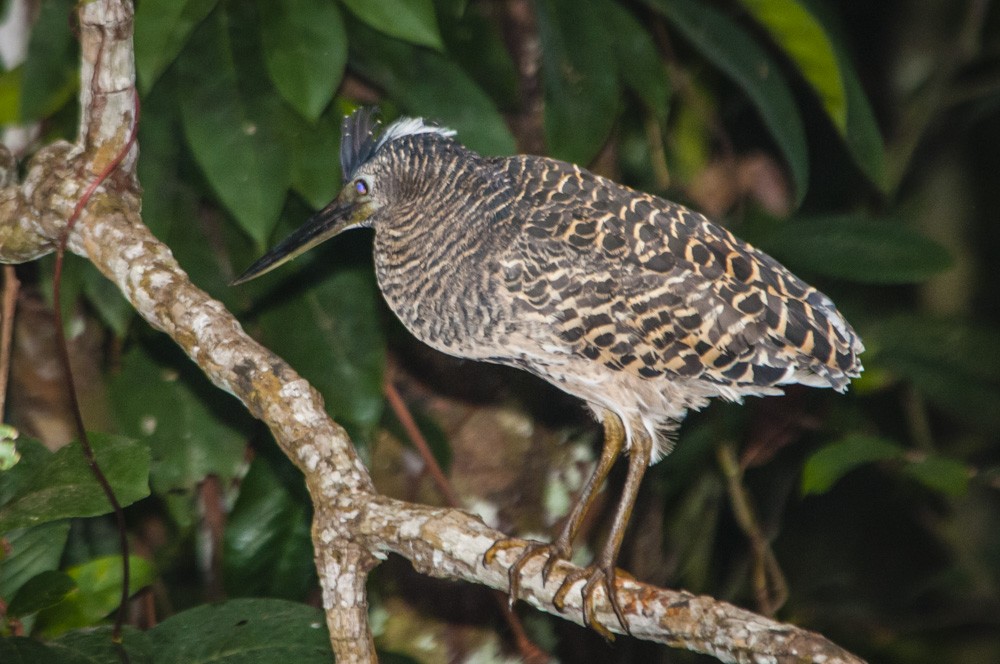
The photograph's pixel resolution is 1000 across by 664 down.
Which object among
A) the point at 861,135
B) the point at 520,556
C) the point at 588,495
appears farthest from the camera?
the point at 861,135

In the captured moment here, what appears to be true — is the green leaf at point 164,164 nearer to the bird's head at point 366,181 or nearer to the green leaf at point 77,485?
the bird's head at point 366,181

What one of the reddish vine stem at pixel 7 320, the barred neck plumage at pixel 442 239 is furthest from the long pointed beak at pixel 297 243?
the reddish vine stem at pixel 7 320

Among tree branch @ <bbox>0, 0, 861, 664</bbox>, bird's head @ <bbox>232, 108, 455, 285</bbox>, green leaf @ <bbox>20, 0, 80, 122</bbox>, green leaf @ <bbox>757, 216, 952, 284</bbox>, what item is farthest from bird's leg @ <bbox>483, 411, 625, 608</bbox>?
green leaf @ <bbox>20, 0, 80, 122</bbox>

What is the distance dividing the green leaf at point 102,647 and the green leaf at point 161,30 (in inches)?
39.7

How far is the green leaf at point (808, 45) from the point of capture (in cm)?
257

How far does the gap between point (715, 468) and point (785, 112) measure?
112 cm

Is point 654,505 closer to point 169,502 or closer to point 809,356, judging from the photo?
point 809,356

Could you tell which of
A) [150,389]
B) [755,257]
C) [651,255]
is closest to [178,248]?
[150,389]

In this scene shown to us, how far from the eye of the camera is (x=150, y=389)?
248 cm

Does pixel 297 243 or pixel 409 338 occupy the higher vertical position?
pixel 297 243

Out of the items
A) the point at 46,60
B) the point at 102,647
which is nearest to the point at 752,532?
the point at 102,647

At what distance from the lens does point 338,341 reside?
2.35 meters

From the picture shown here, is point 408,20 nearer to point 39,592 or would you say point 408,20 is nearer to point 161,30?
point 161,30

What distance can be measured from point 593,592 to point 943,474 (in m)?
1.13
